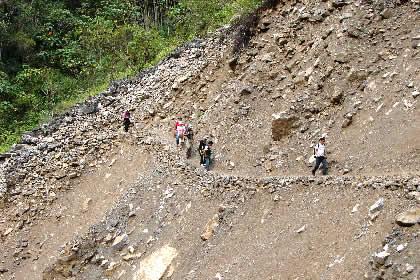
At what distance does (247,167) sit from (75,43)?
2140 centimetres

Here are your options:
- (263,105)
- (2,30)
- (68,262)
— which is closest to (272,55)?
(263,105)

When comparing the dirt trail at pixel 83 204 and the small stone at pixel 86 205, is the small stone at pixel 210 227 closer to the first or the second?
the dirt trail at pixel 83 204

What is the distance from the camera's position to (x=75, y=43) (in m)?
31.3

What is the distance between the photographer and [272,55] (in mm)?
17875

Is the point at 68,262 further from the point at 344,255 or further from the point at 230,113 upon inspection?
the point at 344,255

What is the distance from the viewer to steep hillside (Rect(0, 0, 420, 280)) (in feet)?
34.2

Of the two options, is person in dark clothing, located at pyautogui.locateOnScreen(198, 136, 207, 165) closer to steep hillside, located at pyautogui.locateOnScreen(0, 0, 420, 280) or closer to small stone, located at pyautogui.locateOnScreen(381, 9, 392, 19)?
steep hillside, located at pyautogui.locateOnScreen(0, 0, 420, 280)

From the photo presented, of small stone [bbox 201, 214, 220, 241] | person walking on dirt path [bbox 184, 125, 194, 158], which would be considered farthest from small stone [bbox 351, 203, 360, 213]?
person walking on dirt path [bbox 184, 125, 194, 158]

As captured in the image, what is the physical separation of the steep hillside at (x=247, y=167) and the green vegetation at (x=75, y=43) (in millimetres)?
3371

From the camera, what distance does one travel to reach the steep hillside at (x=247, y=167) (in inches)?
410

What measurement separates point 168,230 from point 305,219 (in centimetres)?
498

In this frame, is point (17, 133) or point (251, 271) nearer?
point (251, 271)

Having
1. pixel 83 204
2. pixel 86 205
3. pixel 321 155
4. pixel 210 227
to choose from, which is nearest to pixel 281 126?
pixel 321 155

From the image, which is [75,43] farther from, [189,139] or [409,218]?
[409,218]
